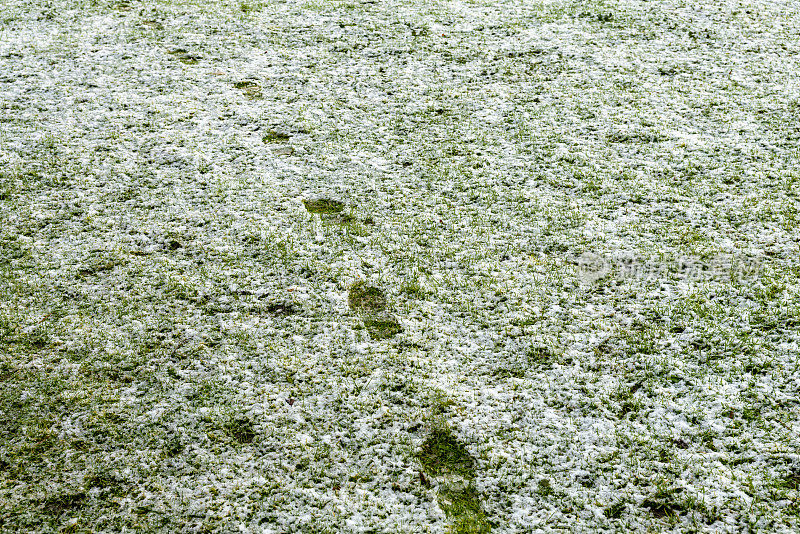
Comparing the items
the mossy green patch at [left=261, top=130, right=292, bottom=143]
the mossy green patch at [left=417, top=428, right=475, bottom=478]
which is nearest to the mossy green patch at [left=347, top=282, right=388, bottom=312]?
the mossy green patch at [left=417, top=428, right=475, bottom=478]

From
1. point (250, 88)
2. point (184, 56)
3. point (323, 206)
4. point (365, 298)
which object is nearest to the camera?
point (365, 298)

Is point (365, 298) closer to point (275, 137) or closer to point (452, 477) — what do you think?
point (452, 477)

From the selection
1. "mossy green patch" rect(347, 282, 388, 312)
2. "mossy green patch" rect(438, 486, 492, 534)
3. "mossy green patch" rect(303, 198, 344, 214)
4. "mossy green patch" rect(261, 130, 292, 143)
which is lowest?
"mossy green patch" rect(438, 486, 492, 534)

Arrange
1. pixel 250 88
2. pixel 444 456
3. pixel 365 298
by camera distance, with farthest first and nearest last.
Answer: pixel 250 88, pixel 365 298, pixel 444 456

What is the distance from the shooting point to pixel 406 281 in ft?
9.34

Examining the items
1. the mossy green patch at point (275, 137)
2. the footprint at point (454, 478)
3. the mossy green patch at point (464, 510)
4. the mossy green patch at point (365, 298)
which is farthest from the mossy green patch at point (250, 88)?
the mossy green patch at point (464, 510)

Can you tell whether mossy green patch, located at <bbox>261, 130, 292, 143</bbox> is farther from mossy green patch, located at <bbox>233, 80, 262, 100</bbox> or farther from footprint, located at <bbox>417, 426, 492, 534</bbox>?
footprint, located at <bbox>417, 426, 492, 534</bbox>

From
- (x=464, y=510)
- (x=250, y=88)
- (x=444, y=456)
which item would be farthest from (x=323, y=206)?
(x=464, y=510)

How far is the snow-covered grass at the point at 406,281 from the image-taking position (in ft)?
6.86

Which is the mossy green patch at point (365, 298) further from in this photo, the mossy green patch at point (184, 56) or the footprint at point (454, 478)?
the mossy green patch at point (184, 56)

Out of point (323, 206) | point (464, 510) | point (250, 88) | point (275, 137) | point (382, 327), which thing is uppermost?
point (250, 88)

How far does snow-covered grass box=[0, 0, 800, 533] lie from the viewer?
2092mm

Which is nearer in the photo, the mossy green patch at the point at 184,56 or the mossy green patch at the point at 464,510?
the mossy green patch at the point at 464,510

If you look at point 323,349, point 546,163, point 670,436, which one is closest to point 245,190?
point 323,349
